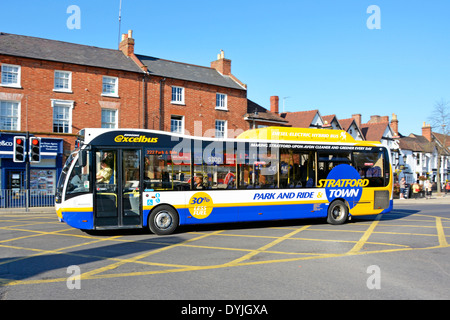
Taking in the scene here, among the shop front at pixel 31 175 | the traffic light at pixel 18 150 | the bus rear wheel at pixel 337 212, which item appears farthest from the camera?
the shop front at pixel 31 175

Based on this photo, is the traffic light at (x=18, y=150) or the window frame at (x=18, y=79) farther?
the window frame at (x=18, y=79)

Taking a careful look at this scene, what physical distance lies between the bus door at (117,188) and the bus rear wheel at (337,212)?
6560 millimetres

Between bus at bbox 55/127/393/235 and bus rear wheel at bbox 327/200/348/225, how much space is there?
0.03m

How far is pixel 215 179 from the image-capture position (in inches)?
469

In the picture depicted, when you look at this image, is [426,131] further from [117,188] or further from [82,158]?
[82,158]

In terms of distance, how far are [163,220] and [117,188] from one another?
1588 mm

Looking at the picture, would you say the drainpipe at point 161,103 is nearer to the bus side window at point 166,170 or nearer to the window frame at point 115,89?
the window frame at point 115,89

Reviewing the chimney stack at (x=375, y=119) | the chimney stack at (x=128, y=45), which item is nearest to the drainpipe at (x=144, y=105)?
the chimney stack at (x=128, y=45)

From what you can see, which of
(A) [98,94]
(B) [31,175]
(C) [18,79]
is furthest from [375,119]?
(C) [18,79]

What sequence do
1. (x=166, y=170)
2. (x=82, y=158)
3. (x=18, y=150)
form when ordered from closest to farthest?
(x=82, y=158), (x=166, y=170), (x=18, y=150)

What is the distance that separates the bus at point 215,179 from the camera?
1075 cm

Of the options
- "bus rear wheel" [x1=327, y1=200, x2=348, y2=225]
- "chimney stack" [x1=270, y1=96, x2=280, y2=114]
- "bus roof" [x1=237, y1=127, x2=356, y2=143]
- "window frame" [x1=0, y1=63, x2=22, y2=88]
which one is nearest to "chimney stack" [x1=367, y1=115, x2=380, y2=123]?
"chimney stack" [x1=270, y1=96, x2=280, y2=114]

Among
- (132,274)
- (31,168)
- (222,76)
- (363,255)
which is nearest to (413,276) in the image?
(363,255)

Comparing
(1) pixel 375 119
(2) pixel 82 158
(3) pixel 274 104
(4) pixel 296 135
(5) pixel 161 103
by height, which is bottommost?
(2) pixel 82 158
